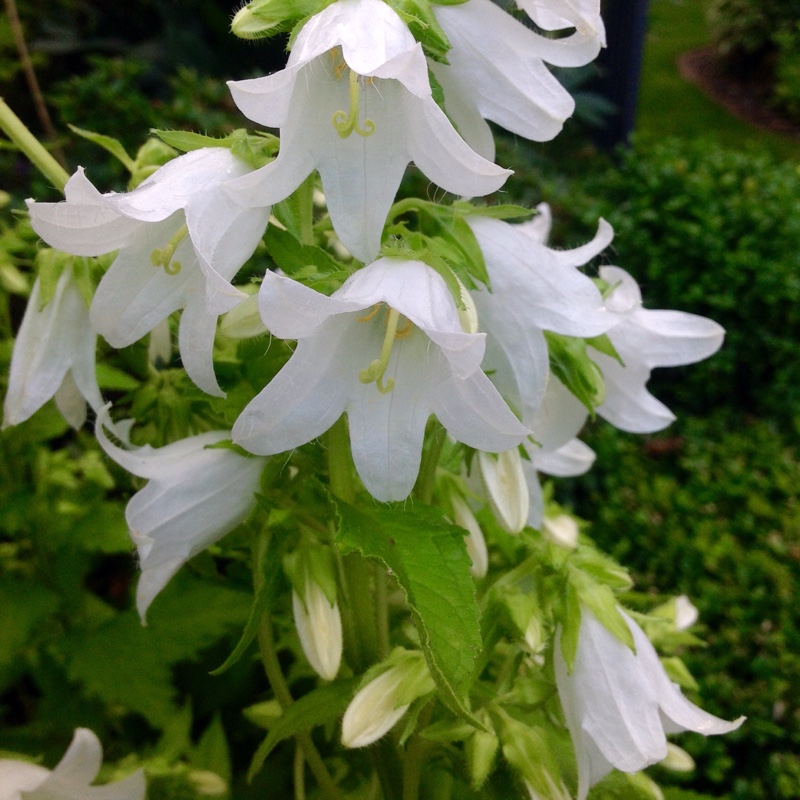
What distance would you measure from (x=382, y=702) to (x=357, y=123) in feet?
1.69

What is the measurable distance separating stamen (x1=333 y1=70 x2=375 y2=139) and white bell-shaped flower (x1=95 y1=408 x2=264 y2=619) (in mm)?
307

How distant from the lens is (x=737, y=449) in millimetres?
2244

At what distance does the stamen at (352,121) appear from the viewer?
61 centimetres

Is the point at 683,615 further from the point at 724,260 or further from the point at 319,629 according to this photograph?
the point at 724,260

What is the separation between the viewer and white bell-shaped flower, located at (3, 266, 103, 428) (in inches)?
29.7

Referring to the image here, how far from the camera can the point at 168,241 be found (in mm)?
709

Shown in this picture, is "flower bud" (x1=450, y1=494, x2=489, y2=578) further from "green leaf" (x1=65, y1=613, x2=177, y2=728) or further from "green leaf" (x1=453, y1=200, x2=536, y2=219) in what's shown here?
"green leaf" (x1=65, y1=613, x2=177, y2=728)

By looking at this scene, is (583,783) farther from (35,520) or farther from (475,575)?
(35,520)

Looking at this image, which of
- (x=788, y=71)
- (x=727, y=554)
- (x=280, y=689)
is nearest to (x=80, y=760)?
(x=280, y=689)

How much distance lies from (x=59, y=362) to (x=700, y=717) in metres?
0.75

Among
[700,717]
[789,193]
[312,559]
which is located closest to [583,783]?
[700,717]

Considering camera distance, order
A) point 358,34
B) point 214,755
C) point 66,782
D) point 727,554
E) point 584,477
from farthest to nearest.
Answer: point 584,477 → point 727,554 → point 214,755 → point 66,782 → point 358,34

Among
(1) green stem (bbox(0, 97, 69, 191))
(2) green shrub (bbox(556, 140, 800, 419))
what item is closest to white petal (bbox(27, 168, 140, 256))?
(1) green stem (bbox(0, 97, 69, 191))

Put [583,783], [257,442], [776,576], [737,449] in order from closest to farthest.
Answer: [257,442] → [583,783] → [776,576] → [737,449]
